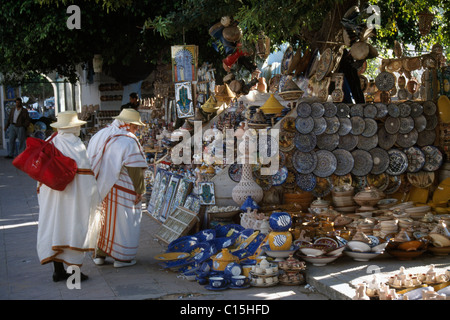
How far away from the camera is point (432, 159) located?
6.90 metres

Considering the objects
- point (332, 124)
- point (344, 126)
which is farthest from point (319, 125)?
point (344, 126)

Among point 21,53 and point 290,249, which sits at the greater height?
point 21,53

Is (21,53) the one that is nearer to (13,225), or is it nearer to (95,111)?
(95,111)

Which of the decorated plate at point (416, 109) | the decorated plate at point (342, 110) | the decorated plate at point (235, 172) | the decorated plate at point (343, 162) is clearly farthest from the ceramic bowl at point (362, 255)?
the decorated plate at point (416, 109)

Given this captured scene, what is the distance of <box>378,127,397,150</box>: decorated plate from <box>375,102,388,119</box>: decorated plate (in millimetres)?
188

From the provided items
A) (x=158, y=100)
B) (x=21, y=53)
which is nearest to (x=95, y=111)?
(x=21, y=53)

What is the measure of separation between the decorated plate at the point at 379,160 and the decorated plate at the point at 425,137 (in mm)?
474

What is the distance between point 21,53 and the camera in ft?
38.9

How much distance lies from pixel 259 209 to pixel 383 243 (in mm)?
1702

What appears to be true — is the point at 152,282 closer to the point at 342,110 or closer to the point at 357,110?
the point at 342,110

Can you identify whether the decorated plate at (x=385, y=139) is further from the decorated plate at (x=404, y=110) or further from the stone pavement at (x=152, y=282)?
the stone pavement at (x=152, y=282)

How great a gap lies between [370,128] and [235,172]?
69.9 inches

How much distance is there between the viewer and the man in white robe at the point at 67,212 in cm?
482

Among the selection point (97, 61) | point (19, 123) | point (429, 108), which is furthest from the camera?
point (19, 123)
